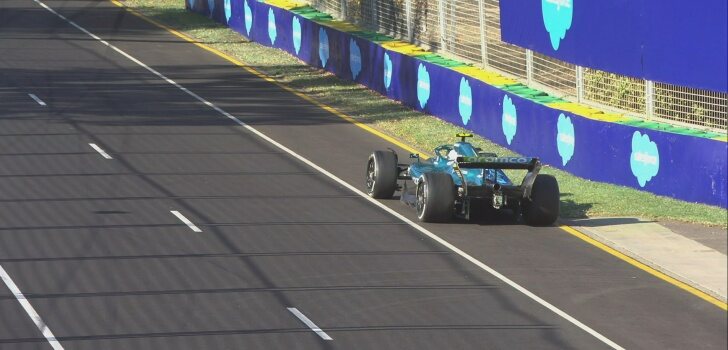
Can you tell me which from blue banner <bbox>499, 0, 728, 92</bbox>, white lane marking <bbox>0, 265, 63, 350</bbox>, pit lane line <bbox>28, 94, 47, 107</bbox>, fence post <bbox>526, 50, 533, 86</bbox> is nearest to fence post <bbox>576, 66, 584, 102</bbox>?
blue banner <bbox>499, 0, 728, 92</bbox>

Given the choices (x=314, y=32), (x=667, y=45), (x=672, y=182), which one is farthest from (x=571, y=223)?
(x=314, y=32)

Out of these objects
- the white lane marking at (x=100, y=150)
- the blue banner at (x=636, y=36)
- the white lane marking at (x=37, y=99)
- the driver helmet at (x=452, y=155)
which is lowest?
the white lane marking at (x=37, y=99)

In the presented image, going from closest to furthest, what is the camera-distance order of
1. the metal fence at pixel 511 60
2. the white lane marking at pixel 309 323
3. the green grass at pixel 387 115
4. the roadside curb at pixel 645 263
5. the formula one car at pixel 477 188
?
the white lane marking at pixel 309 323
the roadside curb at pixel 645 263
the formula one car at pixel 477 188
the green grass at pixel 387 115
the metal fence at pixel 511 60

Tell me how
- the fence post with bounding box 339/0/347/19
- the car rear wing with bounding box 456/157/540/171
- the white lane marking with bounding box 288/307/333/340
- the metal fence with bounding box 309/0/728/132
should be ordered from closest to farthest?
the white lane marking with bounding box 288/307/333/340
the car rear wing with bounding box 456/157/540/171
the metal fence with bounding box 309/0/728/132
the fence post with bounding box 339/0/347/19

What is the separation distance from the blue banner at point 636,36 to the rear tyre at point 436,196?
12.0ft

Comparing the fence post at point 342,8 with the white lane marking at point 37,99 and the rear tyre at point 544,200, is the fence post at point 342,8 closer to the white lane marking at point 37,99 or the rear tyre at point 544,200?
the white lane marking at point 37,99

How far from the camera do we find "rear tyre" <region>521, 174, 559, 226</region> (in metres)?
18.5

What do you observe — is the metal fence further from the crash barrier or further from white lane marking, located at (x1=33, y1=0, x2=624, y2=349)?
white lane marking, located at (x1=33, y1=0, x2=624, y2=349)

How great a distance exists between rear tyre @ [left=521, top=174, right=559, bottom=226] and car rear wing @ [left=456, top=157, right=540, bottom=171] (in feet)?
0.99

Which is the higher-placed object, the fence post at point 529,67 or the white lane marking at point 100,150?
the fence post at point 529,67

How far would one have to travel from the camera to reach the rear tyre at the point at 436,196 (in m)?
18.4

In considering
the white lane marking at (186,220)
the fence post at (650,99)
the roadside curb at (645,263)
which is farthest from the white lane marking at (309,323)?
the fence post at (650,99)

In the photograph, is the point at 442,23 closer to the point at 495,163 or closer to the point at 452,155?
the point at 452,155

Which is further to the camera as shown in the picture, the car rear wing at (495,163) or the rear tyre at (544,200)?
the rear tyre at (544,200)
